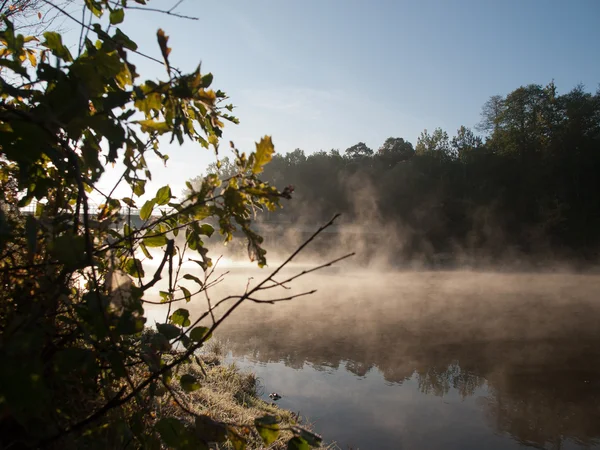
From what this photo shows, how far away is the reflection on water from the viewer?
4.99 metres

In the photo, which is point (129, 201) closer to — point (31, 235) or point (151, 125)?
point (151, 125)

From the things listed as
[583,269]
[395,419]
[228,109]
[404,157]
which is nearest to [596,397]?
[395,419]

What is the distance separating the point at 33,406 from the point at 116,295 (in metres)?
0.21

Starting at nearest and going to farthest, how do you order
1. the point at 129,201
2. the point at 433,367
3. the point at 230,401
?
1. the point at 129,201
2. the point at 230,401
3. the point at 433,367

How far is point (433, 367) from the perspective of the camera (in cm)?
696

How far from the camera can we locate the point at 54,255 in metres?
0.65

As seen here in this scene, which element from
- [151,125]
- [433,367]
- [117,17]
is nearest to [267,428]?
[151,125]

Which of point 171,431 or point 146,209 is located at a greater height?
point 146,209

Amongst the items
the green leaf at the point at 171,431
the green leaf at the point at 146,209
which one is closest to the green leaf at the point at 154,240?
the green leaf at the point at 146,209

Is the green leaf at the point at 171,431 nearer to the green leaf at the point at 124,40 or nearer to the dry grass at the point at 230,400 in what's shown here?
the green leaf at the point at 124,40

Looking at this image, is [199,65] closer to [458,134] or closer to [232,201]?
[232,201]

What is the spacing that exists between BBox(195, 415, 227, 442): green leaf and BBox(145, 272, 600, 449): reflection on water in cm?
424

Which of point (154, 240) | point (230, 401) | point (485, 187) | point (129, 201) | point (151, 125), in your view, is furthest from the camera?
point (485, 187)

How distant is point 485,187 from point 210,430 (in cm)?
3195
